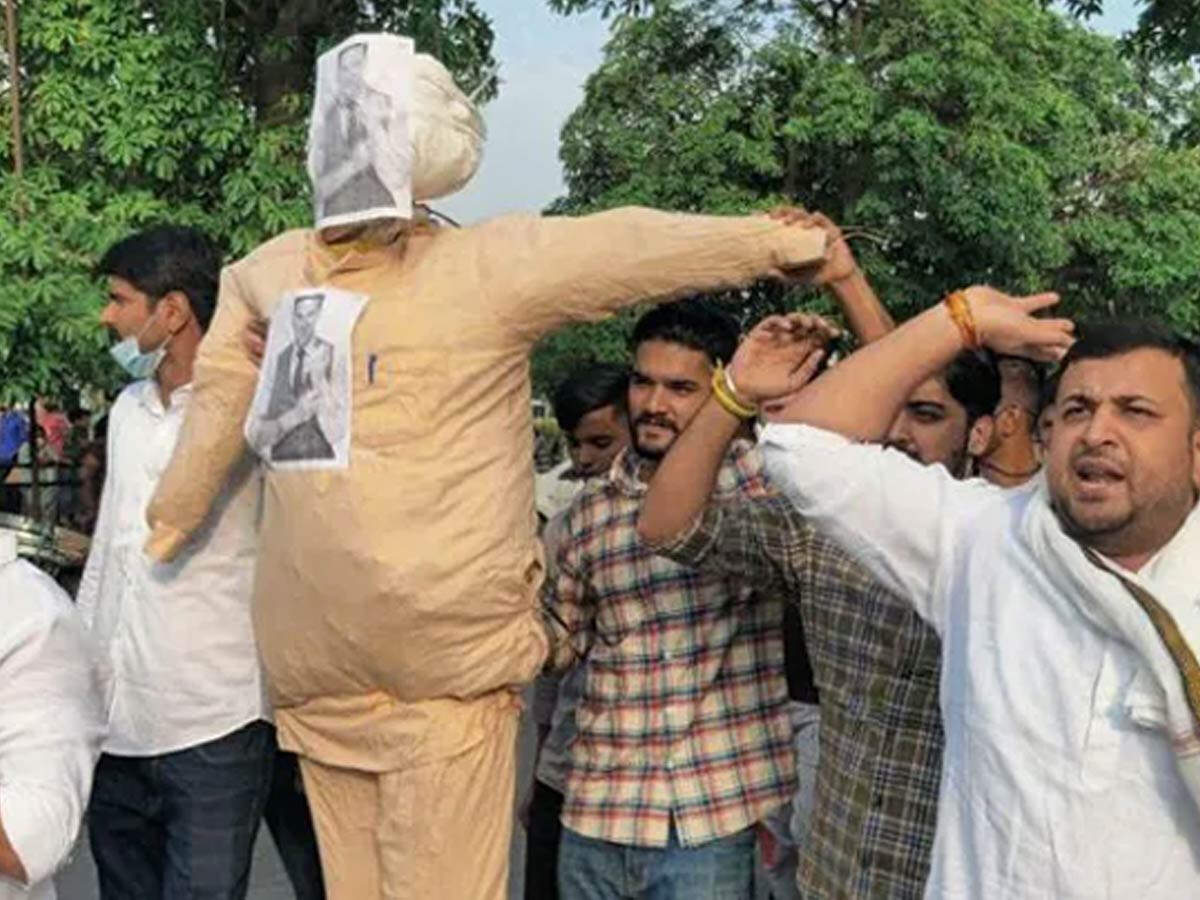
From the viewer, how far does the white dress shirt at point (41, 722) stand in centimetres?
217

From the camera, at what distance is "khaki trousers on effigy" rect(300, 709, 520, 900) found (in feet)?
8.57

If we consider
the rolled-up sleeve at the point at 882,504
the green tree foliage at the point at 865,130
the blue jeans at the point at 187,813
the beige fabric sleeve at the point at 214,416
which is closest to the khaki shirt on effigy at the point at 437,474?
the beige fabric sleeve at the point at 214,416

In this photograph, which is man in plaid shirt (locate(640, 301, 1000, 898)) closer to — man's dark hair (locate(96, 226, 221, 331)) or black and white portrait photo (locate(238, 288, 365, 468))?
black and white portrait photo (locate(238, 288, 365, 468))

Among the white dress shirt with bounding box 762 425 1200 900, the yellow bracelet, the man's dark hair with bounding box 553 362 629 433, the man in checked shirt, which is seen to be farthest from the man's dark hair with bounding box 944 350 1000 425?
the man's dark hair with bounding box 553 362 629 433

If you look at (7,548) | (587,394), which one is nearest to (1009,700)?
(7,548)

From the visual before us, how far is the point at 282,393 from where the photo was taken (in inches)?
103

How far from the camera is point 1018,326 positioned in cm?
236

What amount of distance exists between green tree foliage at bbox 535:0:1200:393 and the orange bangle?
14422 millimetres

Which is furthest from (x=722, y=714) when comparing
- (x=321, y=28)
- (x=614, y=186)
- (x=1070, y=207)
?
(x=1070, y=207)

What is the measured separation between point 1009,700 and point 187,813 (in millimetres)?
1862

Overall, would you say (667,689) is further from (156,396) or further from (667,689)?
(156,396)

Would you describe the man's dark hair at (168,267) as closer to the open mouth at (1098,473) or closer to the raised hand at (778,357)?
the raised hand at (778,357)

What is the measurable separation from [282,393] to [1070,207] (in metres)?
22.0

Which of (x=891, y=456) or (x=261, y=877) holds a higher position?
(x=891, y=456)
